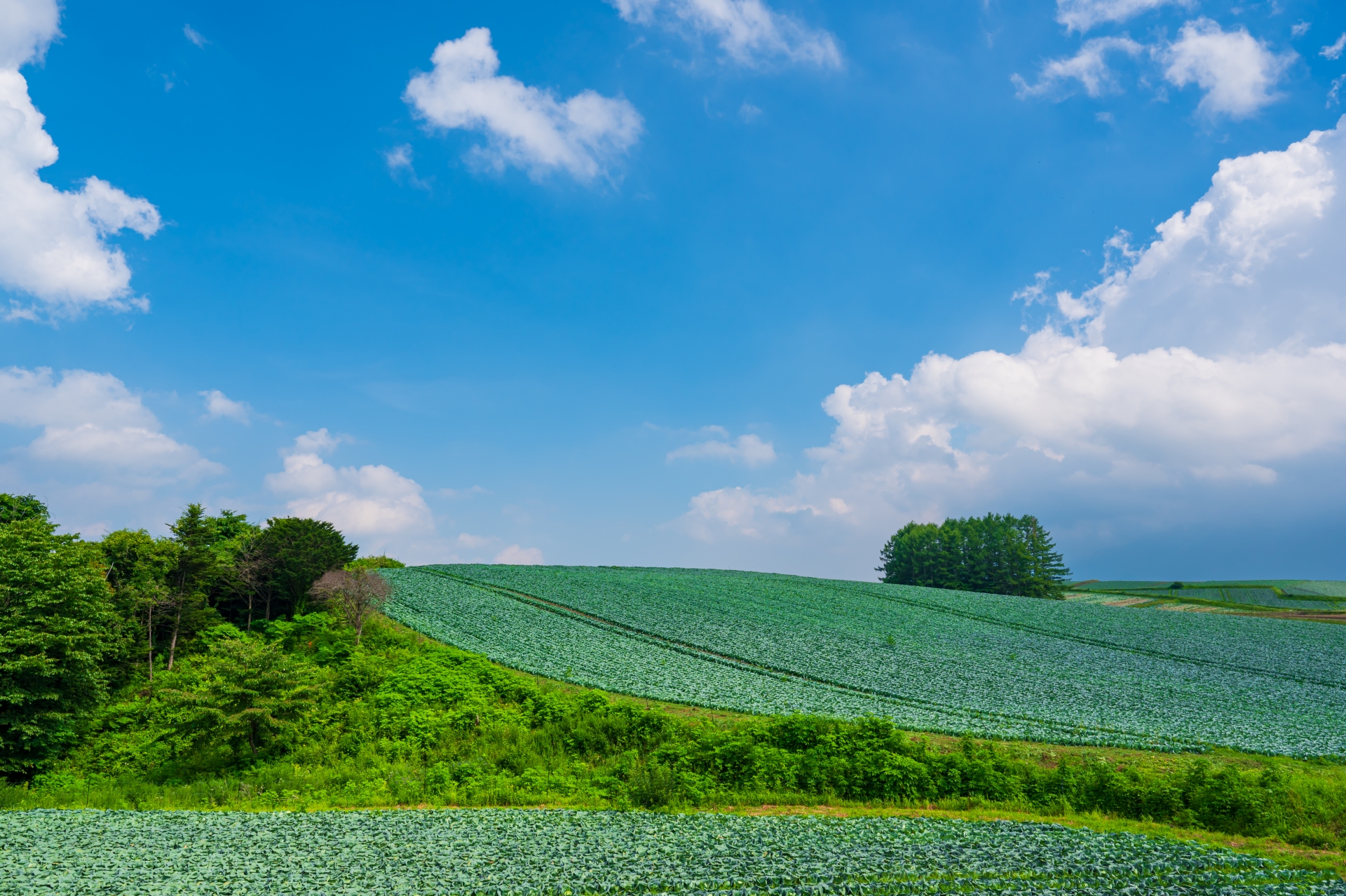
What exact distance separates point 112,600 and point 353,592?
14.5 metres

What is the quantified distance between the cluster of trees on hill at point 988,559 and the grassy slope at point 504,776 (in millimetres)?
73982

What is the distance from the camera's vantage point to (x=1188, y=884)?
14.9 meters

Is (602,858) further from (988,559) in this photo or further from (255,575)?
(988,559)

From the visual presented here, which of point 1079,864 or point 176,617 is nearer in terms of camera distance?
point 1079,864

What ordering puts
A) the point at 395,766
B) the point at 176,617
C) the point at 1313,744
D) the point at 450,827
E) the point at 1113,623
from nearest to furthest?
the point at 450,827 → the point at 395,766 → the point at 1313,744 → the point at 176,617 → the point at 1113,623

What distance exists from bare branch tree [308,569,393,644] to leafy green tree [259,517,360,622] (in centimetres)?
461

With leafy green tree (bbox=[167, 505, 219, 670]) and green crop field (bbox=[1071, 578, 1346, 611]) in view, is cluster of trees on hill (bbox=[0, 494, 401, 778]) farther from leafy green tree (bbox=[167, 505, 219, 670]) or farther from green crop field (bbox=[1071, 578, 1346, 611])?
green crop field (bbox=[1071, 578, 1346, 611])

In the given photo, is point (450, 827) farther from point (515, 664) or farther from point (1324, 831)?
point (1324, 831)

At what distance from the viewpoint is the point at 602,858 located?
16.0 m

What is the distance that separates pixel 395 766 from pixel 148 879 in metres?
11.2

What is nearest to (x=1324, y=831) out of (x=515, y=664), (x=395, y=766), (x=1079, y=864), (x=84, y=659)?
(x=1079, y=864)

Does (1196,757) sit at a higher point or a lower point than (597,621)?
lower

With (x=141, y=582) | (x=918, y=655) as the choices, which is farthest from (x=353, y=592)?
(x=918, y=655)

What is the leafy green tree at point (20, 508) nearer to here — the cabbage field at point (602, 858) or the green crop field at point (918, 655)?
the green crop field at point (918, 655)
